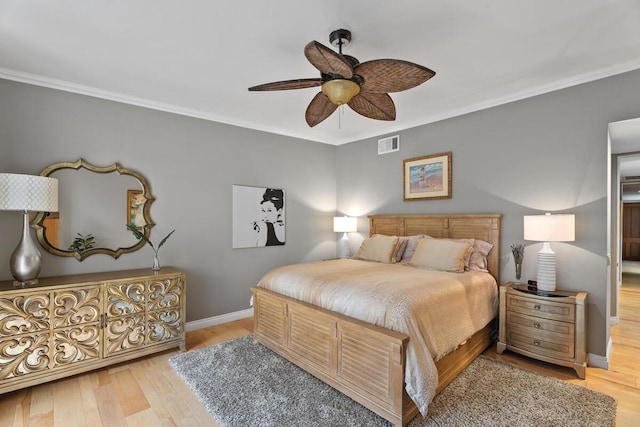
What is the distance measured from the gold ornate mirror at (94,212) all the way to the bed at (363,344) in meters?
1.54

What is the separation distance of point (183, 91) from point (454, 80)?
8.90 feet

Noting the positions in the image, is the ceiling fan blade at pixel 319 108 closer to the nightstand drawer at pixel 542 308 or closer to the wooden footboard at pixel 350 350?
the wooden footboard at pixel 350 350

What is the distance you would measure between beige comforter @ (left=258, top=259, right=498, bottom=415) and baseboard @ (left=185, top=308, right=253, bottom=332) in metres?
1.15

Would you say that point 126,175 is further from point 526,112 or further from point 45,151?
point 526,112

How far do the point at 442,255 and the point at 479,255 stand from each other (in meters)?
0.49

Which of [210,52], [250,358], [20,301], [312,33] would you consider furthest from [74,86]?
[250,358]

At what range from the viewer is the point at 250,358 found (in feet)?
9.64

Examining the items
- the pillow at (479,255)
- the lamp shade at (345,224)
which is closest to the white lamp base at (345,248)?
the lamp shade at (345,224)

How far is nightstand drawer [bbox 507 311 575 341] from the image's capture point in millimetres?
2658

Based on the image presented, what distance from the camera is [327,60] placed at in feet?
5.83

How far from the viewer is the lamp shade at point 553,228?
2695 millimetres

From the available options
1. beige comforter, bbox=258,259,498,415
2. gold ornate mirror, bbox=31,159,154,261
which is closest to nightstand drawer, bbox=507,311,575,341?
beige comforter, bbox=258,259,498,415

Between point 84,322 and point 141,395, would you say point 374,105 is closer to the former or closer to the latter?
point 141,395

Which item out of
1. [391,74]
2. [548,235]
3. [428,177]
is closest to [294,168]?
[428,177]
